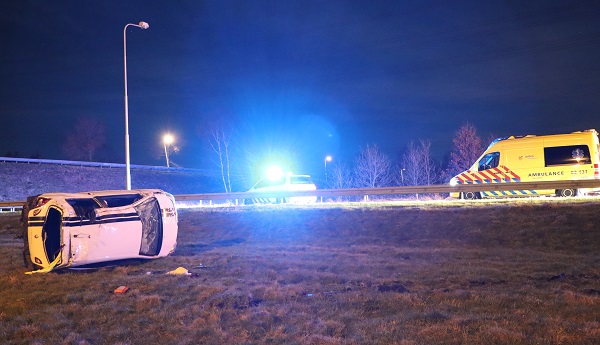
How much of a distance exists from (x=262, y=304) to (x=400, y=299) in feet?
6.53

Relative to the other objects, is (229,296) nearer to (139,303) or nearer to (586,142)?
(139,303)

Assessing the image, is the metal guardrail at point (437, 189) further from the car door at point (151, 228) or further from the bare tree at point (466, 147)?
the bare tree at point (466, 147)

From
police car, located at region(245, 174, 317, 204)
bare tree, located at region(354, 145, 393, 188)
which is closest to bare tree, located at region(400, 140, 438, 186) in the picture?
bare tree, located at region(354, 145, 393, 188)

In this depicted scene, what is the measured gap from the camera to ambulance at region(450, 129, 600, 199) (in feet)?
60.7

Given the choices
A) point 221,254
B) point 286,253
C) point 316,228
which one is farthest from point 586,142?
point 221,254

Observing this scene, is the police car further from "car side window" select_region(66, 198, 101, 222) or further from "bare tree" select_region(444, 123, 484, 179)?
"bare tree" select_region(444, 123, 484, 179)

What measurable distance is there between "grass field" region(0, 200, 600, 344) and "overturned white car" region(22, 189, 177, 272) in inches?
15.9

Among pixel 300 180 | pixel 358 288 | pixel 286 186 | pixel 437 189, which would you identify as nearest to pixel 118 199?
pixel 358 288

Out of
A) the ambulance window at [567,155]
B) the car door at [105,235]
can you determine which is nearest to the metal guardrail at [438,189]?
the ambulance window at [567,155]

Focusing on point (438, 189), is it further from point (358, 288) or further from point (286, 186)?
point (358, 288)

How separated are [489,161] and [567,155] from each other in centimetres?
300

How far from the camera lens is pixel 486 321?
221 inches

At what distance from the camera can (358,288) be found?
7855 mm

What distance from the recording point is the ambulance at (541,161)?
18500 mm
